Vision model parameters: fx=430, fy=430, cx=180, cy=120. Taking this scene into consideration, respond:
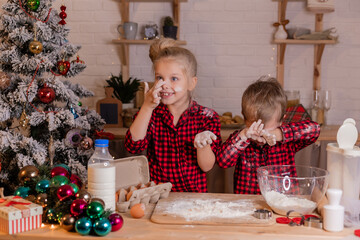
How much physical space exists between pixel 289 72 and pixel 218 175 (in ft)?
3.97

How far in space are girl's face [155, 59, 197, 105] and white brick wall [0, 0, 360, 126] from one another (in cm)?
186

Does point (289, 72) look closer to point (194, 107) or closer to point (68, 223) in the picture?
point (194, 107)

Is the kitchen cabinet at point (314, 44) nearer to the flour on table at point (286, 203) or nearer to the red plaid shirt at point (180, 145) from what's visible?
the red plaid shirt at point (180, 145)

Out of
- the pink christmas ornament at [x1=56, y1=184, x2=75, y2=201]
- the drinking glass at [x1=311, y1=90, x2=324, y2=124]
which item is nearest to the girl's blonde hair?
the pink christmas ornament at [x1=56, y1=184, x2=75, y2=201]

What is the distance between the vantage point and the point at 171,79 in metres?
1.99

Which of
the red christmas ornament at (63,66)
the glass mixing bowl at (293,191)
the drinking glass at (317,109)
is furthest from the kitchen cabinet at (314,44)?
the glass mixing bowl at (293,191)

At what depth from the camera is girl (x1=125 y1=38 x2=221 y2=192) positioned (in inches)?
78.4

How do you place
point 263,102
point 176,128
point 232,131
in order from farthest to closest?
point 232,131
point 176,128
point 263,102

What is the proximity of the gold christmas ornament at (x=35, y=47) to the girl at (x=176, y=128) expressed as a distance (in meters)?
0.60

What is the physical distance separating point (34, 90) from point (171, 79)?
2.55 feet

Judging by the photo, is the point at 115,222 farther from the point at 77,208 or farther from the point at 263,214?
the point at 263,214

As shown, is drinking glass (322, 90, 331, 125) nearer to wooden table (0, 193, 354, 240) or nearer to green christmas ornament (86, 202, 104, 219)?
wooden table (0, 193, 354, 240)

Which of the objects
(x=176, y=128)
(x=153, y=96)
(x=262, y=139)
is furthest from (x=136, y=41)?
(x=262, y=139)

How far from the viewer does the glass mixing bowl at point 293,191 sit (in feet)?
4.56
